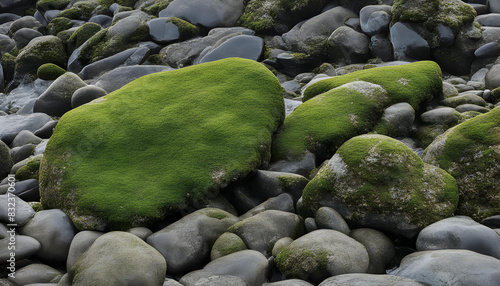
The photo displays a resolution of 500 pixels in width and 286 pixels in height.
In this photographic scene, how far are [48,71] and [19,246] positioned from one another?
14893 millimetres

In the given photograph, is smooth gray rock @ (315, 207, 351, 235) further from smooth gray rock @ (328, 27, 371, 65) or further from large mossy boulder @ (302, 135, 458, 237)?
smooth gray rock @ (328, 27, 371, 65)

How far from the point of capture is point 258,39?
1944 centimetres

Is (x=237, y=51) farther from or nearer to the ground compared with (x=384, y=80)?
nearer to the ground

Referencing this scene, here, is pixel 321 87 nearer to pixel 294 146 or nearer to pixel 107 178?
pixel 294 146

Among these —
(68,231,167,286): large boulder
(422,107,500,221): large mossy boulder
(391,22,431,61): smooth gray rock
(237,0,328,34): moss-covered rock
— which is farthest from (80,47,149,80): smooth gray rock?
(422,107,500,221): large mossy boulder

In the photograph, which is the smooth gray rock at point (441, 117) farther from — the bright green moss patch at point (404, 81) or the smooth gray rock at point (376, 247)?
the smooth gray rock at point (376, 247)

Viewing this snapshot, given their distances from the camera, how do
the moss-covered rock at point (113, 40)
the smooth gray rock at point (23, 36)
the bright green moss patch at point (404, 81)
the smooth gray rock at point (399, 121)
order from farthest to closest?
the smooth gray rock at point (23, 36) → the moss-covered rock at point (113, 40) → the bright green moss patch at point (404, 81) → the smooth gray rock at point (399, 121)

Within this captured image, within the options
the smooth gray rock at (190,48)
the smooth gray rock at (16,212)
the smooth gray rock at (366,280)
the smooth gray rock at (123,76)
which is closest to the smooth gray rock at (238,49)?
the smooth gray rock at (190,48)

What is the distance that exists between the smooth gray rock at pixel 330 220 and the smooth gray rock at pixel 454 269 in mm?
1256

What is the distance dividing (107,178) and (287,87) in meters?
9.78

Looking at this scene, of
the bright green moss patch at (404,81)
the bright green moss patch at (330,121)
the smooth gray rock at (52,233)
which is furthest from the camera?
the bright green moss patch at (404,81)

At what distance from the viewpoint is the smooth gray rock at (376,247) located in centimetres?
691

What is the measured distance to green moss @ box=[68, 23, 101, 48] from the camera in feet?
75.2

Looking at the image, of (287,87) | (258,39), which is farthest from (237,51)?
(287,87)
